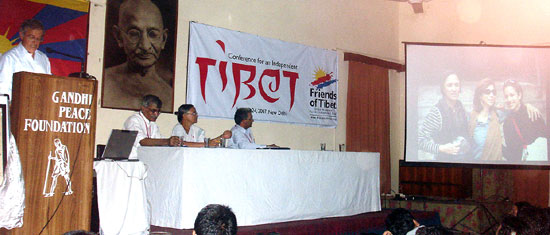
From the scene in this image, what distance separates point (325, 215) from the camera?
16.3ft

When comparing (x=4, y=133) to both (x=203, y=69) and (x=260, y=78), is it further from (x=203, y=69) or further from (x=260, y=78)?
(x=260, y=78)

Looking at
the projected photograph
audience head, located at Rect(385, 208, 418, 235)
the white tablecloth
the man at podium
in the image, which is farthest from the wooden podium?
the projected photograph

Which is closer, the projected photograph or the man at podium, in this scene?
the man at podium

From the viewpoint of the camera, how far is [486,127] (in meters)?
6.50

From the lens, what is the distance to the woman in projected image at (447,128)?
6.55 m

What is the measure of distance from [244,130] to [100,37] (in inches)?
69.9

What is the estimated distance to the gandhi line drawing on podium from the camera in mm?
2895

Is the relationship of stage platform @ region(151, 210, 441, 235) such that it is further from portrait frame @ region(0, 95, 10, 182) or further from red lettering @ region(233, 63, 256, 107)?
red lettering @ region(233, 63, 256, 107)

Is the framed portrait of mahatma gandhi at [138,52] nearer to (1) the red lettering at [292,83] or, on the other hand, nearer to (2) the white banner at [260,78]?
(2) the white banner at [260,78]

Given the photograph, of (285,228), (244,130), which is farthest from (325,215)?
(244,130)

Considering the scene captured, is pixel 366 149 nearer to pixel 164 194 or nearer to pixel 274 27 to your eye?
pixel 274 27

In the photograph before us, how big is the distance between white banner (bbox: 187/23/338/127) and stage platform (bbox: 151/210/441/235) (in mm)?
2198

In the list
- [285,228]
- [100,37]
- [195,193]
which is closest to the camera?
[195,193]

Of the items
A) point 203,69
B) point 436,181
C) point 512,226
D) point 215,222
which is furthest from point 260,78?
point 215,222
